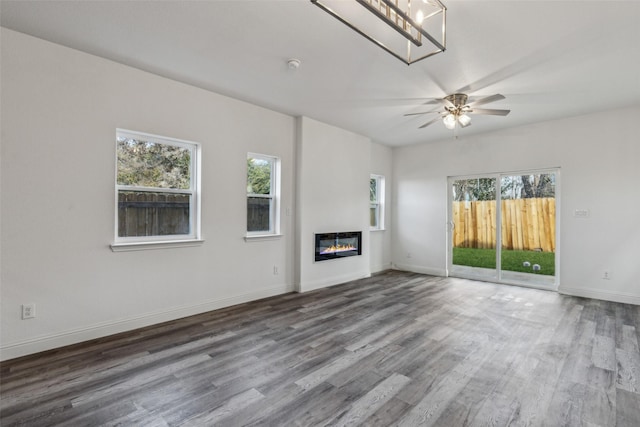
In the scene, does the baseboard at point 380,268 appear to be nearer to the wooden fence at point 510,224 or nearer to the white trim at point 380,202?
the white trim at point 380,202

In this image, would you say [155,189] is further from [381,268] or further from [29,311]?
[381,268]

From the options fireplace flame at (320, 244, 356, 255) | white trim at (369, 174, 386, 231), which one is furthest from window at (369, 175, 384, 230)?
fireplace flame at (320, 244, 356, 255)

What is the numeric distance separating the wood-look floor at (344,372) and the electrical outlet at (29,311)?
14.1 inches

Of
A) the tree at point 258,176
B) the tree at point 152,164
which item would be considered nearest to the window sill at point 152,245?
the tree at point 152,164

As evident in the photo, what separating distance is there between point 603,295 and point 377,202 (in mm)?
4086

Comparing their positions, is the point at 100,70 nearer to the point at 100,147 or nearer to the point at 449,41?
the point at 100,147

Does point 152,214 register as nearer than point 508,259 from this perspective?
Yes

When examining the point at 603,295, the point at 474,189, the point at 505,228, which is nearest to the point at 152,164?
the point at 474,189

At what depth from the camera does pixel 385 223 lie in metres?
6.94

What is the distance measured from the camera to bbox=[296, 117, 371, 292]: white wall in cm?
491

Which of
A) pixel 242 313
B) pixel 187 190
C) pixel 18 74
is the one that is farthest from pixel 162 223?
pixel 18 74

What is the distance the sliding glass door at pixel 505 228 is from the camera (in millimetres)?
5270

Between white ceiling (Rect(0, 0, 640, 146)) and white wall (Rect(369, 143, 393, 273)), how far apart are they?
240 cm

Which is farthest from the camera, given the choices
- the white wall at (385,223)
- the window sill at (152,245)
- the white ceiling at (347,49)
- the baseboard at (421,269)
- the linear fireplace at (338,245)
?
the white wall at (385,223)
